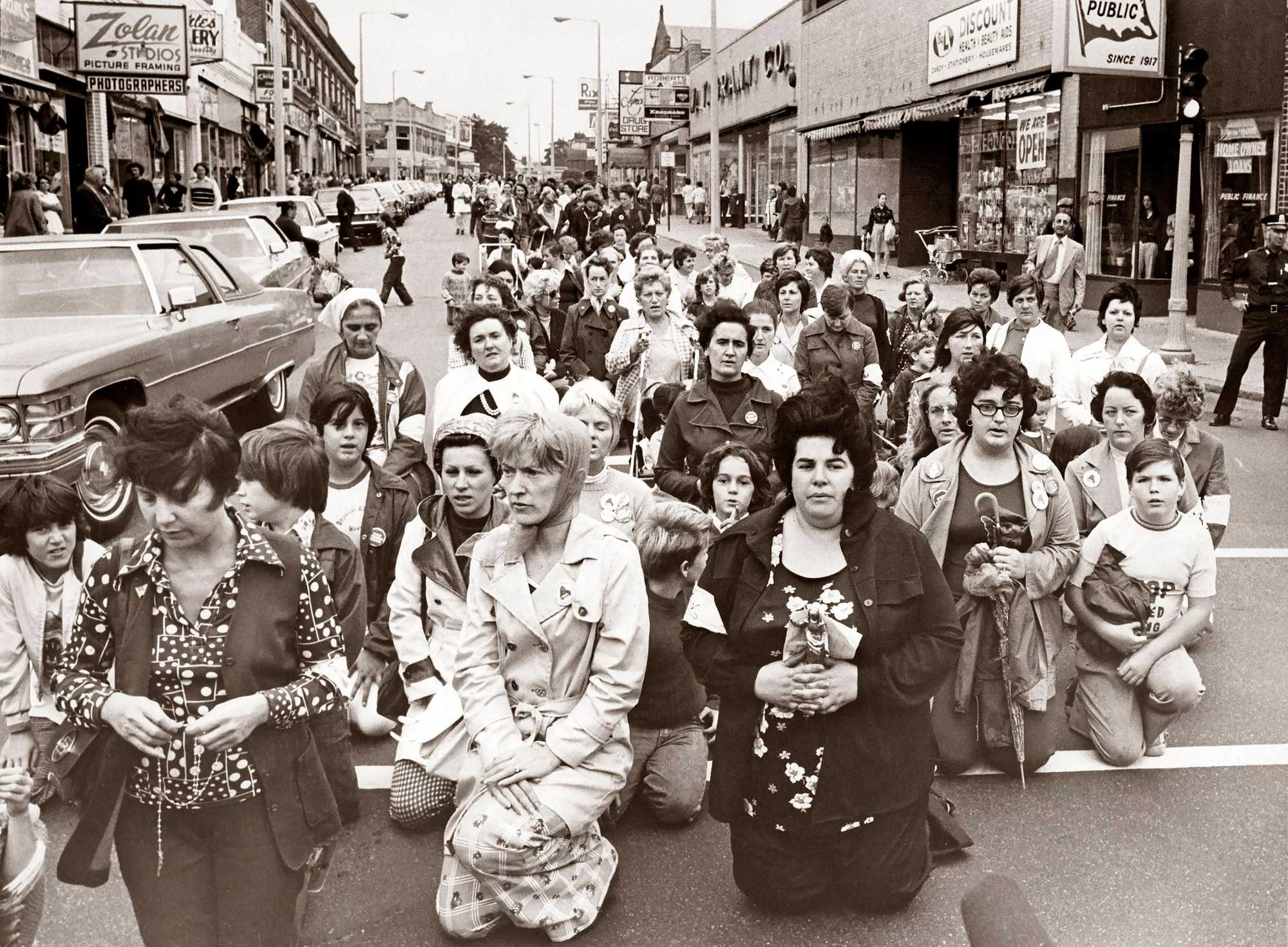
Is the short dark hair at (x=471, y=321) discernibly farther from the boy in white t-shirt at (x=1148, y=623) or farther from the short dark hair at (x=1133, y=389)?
the boy in white t-shirt at (x=1148, y=623)

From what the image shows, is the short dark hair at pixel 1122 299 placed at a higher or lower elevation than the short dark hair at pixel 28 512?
Answer: higher

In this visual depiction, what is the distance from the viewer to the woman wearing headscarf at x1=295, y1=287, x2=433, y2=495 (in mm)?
7293

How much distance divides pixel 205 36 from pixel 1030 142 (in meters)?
19.7

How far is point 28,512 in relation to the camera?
16.0ft

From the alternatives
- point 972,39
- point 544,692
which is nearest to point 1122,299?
point 544,692

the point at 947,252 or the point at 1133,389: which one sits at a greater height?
the point at 947,252

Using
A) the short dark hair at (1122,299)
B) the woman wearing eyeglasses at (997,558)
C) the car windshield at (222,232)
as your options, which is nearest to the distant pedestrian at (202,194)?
the car windshield at (222,232)

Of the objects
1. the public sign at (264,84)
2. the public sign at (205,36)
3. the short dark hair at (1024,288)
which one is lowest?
the short dark hair at (1024,288)

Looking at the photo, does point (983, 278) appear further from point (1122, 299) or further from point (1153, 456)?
point (1153, 456)

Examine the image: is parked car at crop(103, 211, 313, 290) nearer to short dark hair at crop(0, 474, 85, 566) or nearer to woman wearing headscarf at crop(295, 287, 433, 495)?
Answer: woman wearing headscarf at crop(295, 287, 433, 495)

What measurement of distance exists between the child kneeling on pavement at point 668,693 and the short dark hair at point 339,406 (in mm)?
1395

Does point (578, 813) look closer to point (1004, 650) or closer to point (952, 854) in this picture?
point (952, 854)

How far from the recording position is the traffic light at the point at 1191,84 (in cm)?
1602

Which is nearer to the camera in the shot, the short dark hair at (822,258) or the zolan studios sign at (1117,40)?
the short dark hair at (822,258)
